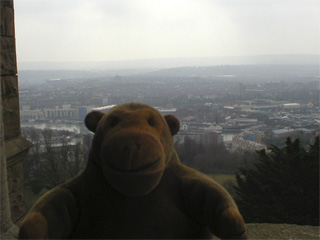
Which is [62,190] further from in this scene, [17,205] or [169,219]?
[17,205]

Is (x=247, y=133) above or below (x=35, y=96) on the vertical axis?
below

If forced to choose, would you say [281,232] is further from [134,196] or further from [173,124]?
[134,196]

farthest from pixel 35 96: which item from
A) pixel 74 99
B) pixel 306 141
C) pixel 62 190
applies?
pixel 62 190

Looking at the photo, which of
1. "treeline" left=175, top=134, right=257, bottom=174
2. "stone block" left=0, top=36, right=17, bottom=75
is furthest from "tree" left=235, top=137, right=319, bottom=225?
"stone block" left=0, top=36, right=17, bottom=75

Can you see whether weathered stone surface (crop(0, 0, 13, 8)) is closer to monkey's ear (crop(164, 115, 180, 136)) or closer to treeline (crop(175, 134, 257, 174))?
monkey's ear (crop(164, 115, 180, 136))

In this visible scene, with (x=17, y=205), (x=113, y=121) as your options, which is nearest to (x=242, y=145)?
(x=17, y=205)
